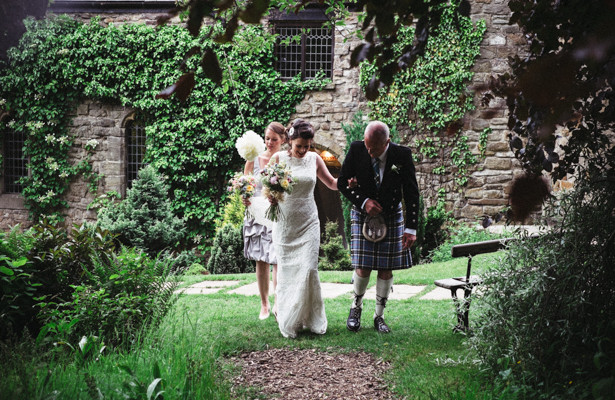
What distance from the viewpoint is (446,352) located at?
404cm

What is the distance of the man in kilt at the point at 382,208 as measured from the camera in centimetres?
476

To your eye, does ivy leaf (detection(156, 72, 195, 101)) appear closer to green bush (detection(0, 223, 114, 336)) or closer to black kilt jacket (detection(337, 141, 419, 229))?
green bush (detection(0, 223, 114, 336))

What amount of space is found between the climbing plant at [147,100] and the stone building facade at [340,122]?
22cm

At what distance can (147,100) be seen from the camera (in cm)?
1121

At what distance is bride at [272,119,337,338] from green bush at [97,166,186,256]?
5.35 metres

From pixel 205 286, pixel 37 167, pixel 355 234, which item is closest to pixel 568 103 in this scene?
pixel 355 234

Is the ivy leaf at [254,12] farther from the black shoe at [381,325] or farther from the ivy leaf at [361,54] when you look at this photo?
the black shoe at [381,325]

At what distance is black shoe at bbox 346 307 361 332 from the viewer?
4.84 metres

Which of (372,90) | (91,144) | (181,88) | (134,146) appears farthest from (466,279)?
(91,144)

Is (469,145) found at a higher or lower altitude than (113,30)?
lower

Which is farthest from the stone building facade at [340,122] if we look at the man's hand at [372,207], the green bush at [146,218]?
the man's hand at [372,207]

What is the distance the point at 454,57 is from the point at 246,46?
608 cm

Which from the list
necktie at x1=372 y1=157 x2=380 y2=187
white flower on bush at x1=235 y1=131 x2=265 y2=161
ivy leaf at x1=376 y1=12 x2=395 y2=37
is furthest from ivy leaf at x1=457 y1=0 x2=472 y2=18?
white flower on bush at x1=235 y1=131 x2=265 y2=161

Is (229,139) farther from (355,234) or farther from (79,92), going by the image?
(355,234)
